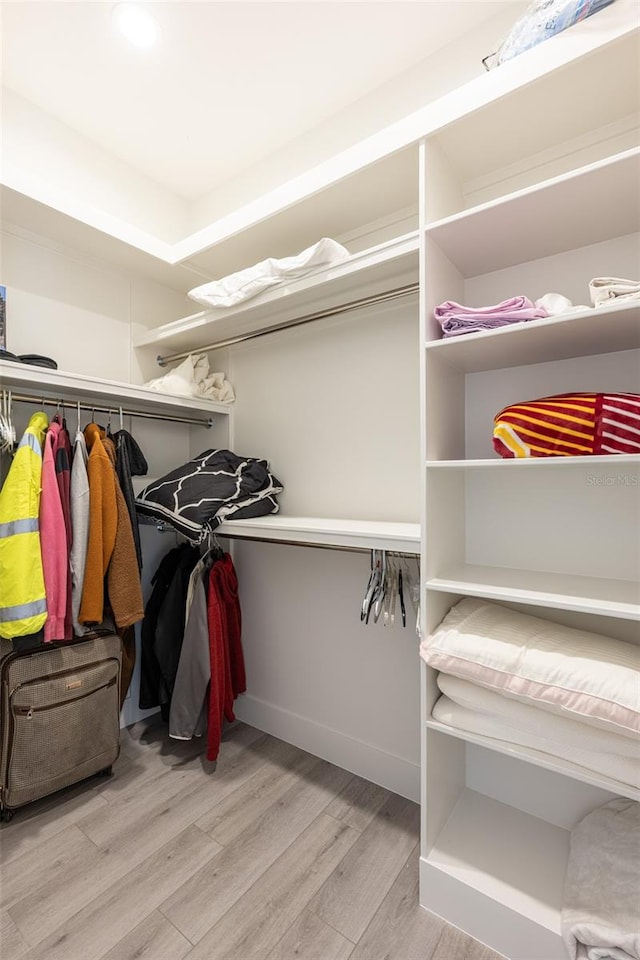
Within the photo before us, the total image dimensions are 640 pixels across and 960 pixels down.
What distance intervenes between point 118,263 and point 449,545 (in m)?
1.98

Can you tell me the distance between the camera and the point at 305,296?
1794 mm

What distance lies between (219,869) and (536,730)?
1.09 metres

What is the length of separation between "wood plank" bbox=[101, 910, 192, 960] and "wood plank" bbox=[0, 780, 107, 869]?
1.76ft

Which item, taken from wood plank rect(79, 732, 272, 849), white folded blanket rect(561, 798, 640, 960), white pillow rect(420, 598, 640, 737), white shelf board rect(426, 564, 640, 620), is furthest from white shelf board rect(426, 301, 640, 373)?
wood plank rect(79, 732, 272, 849)

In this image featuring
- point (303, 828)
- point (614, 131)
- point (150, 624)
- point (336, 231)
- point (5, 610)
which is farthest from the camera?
point (150, 624)

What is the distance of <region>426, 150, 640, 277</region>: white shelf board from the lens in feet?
3.73

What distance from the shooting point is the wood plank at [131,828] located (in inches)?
52.1

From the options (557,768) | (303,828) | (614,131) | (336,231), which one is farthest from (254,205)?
(303,828)

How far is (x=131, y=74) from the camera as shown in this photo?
1788 mm

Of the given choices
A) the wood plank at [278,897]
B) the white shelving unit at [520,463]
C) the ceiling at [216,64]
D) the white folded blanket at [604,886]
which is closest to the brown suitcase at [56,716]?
the wood plank at [278,897]

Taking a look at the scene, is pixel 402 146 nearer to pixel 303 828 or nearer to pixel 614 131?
pixel 614 131

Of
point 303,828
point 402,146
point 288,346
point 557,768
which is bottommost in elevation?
point 303,828

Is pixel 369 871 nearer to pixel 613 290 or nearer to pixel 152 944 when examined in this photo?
pixel 152 944

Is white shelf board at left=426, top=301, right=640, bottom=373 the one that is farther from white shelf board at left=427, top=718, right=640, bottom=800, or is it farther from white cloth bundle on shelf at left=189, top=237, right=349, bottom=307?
white shelf board at left=427, top=718, right=640, bottom=800
